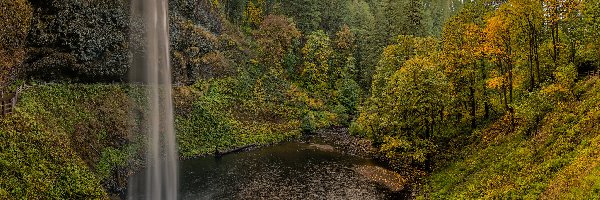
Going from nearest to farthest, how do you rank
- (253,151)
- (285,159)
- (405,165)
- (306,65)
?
(405,165) < (285,159) < (253,151) < (306,65)

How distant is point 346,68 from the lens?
254 feet

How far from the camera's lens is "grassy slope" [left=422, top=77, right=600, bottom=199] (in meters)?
23.0

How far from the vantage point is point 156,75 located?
180 feet

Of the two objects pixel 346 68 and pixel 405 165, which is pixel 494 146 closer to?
pixel 405 165

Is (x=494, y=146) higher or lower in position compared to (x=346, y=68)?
lower

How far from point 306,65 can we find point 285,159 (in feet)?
83.9

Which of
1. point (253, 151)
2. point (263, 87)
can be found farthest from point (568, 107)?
point (263, 87)

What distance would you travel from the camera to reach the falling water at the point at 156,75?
50.8 m

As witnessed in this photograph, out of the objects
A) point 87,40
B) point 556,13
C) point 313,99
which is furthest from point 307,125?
point 556,13

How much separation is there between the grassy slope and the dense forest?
0.12 m

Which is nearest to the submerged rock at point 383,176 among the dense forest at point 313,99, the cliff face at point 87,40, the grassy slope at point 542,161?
the dense forest at point 313,99

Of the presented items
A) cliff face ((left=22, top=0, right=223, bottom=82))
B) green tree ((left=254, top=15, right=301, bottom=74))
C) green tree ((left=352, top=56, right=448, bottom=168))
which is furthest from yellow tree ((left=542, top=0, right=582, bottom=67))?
green tree ((left=254, top=15, right=301, bottom=74))

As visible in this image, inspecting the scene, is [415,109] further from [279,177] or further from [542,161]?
[279,177]

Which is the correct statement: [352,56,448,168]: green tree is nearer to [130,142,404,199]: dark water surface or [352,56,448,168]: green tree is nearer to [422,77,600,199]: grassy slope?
[422,77,600,199]: grassy slope
